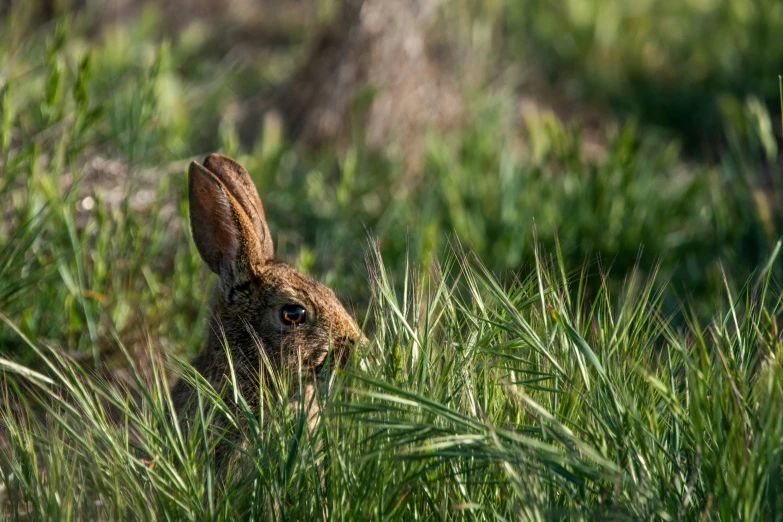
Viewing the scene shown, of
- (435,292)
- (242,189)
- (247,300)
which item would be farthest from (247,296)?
(435,292)

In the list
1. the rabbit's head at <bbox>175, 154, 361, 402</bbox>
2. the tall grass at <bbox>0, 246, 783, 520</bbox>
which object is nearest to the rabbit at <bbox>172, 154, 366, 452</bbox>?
the rabbit's head at <bbox>175, 154, 361, 402</bbox>

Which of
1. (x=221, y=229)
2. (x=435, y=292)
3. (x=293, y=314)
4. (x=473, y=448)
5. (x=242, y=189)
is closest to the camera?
(x=473, y=448)

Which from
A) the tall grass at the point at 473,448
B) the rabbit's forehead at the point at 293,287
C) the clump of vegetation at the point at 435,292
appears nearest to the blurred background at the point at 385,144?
the clump of vegetation at the point at 435,292

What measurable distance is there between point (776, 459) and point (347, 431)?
972mm

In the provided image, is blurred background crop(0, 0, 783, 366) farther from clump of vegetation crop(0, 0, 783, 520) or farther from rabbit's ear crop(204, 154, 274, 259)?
rabbit's ear crop(204, 154, 274, 259)

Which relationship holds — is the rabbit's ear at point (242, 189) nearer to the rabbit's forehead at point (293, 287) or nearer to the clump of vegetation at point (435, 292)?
the rabbit's forehead at point (293, 287)

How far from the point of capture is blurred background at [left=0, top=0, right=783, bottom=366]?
4.06 m

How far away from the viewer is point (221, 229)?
3604mm

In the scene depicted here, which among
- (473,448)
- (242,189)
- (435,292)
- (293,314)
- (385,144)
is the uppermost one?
(242,189)

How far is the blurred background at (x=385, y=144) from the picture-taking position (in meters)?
4.06

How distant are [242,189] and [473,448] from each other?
5.53 ft

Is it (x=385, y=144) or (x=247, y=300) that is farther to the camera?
(x=385, y=144)

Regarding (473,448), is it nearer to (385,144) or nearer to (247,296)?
(247,296)

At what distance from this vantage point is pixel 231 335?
11.8 feet
